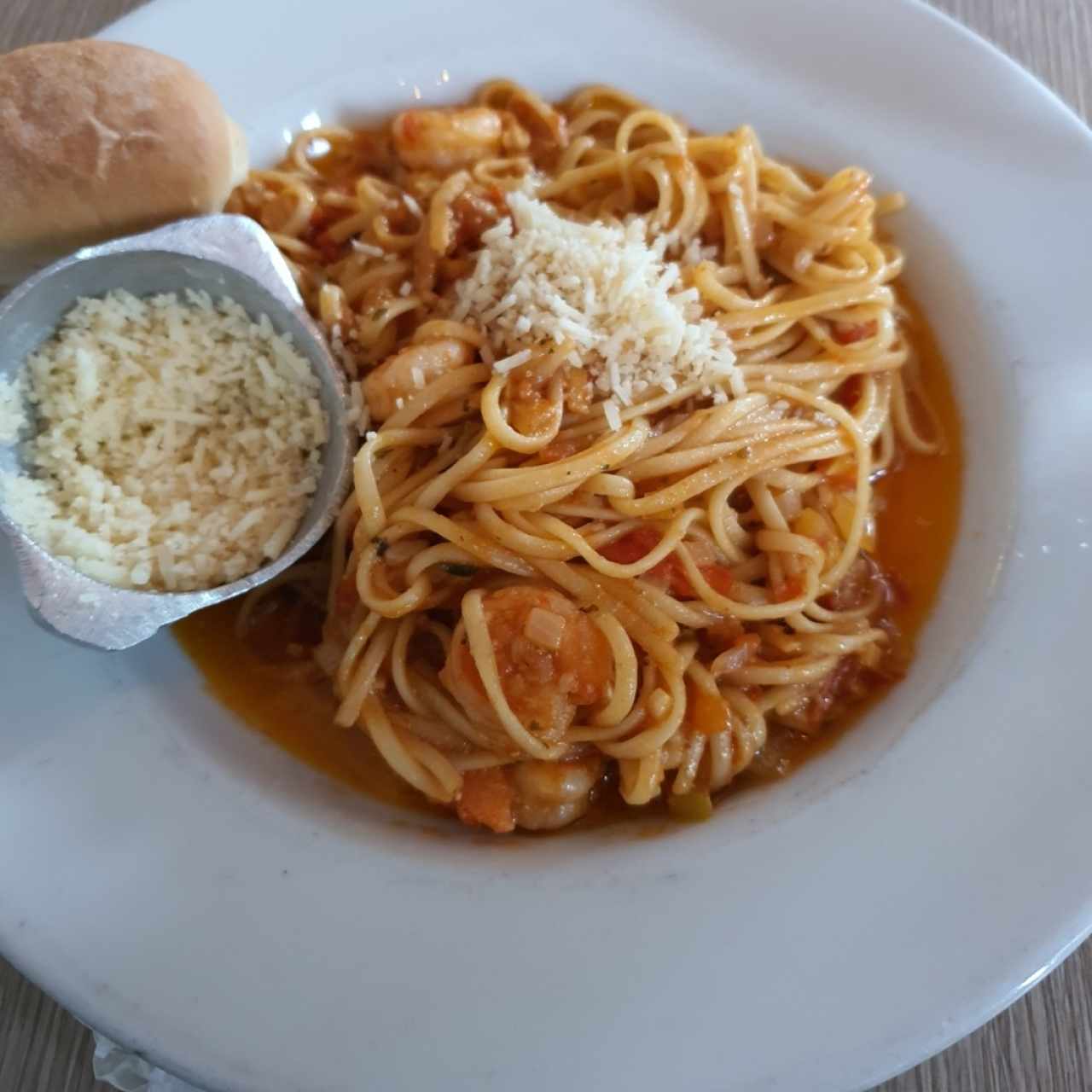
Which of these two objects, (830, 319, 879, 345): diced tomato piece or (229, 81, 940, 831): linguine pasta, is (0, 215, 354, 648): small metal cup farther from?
(830, 319, 879, 345): diced tomato piece

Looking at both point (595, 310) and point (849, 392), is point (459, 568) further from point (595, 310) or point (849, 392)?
point (849, 392)

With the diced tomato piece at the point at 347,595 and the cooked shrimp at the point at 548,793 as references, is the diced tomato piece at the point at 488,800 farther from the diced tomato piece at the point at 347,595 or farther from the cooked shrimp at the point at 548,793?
the diced tomato piece at the point at 347,595

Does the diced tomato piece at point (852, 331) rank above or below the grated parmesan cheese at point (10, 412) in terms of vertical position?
above

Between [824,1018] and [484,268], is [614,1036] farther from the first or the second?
[484,268]

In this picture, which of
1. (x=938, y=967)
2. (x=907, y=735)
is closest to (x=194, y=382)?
(x=907, y=735)

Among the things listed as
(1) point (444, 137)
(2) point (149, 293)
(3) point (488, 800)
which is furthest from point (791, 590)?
(2) point (149, 293)

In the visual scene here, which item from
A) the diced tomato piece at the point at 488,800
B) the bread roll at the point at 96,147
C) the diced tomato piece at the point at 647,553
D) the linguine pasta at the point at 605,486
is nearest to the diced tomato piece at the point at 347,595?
the linguine pasta at the point at 605,486

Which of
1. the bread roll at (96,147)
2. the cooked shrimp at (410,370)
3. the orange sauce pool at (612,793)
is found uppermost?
the bread roll at (96,147)
